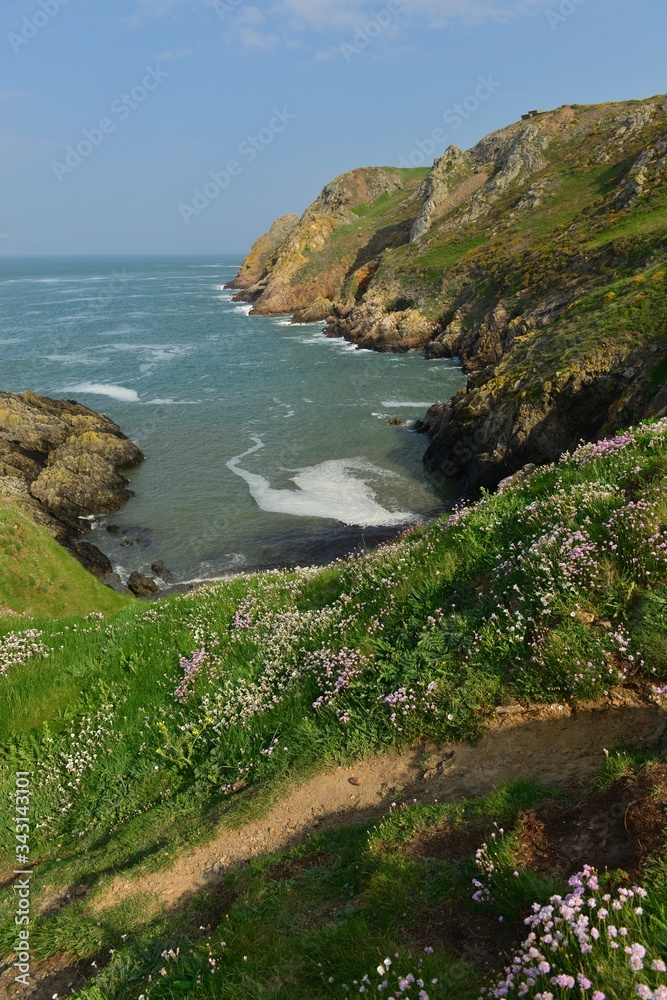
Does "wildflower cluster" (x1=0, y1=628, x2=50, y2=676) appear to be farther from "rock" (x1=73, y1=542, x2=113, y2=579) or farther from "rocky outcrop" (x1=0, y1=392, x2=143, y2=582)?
"rocky outcrop" (x1=0, y1=392, x2=143, y2=582)

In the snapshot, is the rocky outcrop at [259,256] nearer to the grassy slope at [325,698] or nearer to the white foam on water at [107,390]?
the white foam on water at [107,390]

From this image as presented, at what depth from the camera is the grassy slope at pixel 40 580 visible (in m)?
18.1

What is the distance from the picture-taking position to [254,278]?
166 metres

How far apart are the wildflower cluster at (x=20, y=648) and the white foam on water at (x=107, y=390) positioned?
1912 inches

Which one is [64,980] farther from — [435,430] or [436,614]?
[435,430]

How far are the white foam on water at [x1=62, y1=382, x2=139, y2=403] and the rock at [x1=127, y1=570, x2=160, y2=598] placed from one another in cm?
3469

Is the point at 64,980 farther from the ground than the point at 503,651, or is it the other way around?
the point at 503,651

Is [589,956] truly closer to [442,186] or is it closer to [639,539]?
[639,539]

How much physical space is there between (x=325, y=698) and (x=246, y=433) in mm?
39765

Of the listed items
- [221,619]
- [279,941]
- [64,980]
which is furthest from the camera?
[221,619]

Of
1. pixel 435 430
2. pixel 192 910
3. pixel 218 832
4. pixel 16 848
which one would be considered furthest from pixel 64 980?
pixel 435 430

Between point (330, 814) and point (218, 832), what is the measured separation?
1297mm

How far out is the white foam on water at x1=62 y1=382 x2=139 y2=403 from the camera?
57406 millimetres

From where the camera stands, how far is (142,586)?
25438 mm
